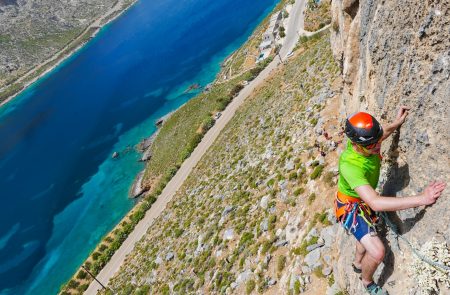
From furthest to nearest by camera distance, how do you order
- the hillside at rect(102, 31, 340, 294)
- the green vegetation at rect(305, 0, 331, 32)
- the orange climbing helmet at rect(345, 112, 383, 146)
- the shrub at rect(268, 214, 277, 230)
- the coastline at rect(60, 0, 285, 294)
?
the green vegetation at rect(305, 0, 331, 32)
the coastline at rect(60, 0, 285, 294)
the shrub at rect(268, 214, 277, 230)
the hillside at rect(102, 31, 340, 294)
the orange climbing helmet at rect(345, 112, 383, 146)

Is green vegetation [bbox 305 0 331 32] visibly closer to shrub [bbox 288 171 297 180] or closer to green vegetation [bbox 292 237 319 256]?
shrub [bbox 288 171 297 180]

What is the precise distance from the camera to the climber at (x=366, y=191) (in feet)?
22.4

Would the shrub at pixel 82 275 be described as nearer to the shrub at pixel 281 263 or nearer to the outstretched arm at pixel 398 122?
the shrub at pixel 281 263

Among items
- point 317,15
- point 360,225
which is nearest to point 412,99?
point 360,225

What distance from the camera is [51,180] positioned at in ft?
320

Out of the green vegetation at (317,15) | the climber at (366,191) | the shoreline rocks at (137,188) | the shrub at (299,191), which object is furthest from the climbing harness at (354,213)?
the green vegetation at (317,15)

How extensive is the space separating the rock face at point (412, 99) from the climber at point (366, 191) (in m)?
0.45

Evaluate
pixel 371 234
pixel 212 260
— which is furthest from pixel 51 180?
pixel 371 234

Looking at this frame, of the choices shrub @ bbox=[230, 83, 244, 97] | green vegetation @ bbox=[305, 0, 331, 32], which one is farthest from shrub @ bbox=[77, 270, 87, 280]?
green vegetation @ bbox=[305, 0, 331, 32]

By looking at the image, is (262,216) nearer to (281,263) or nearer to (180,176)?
(281,263)

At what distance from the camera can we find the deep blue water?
74.9 meters

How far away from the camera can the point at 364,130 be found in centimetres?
752

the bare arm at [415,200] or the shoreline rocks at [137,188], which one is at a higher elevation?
the bare arm at [415,200]

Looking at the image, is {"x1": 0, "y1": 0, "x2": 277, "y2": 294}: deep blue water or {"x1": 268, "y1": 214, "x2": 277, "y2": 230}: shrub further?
{"x1": 0, "y1": 0, "x2": 277, "y2": 294}: deep blue water
